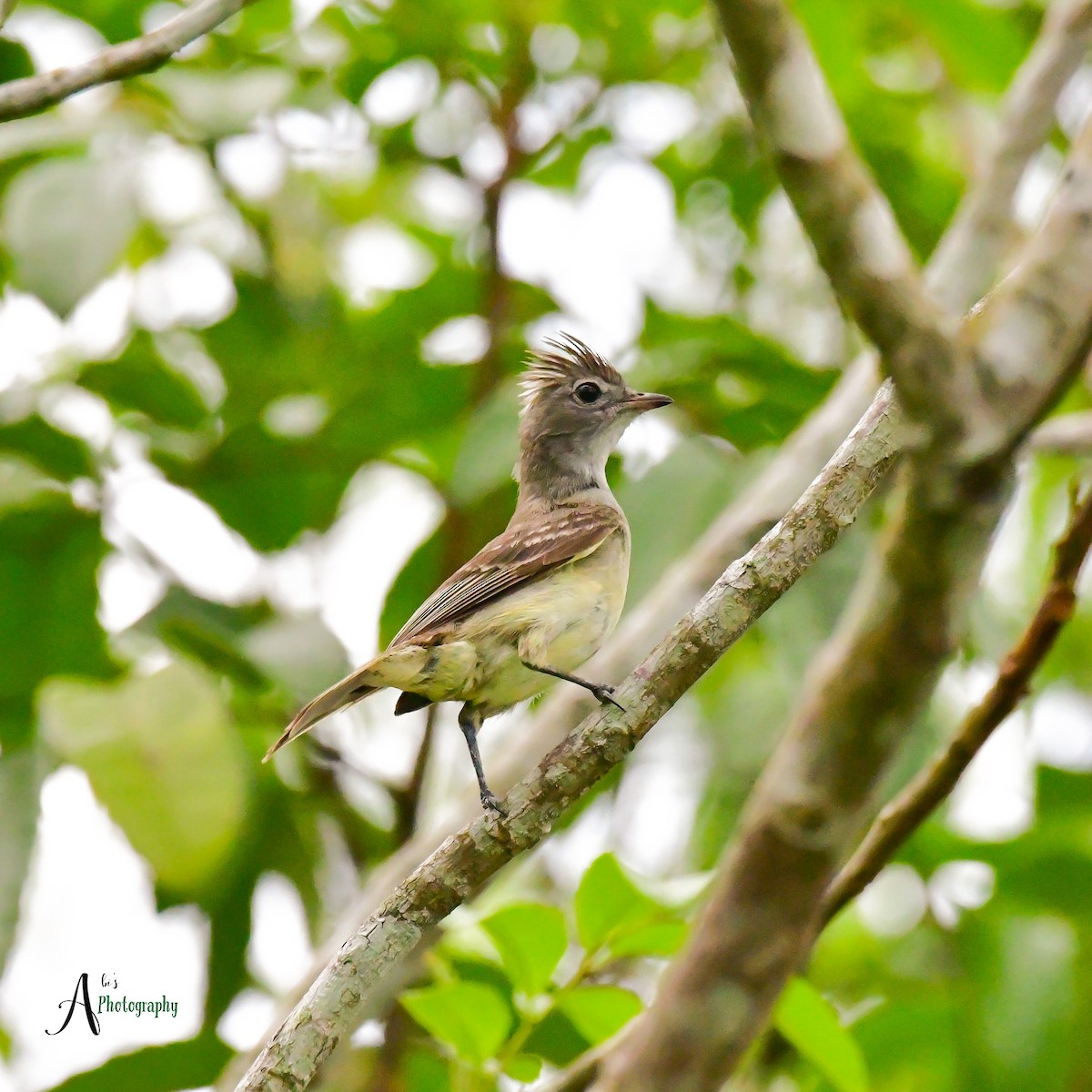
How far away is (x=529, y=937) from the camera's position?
3043mm

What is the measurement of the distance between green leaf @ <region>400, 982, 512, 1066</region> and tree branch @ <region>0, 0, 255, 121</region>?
80.7 inches

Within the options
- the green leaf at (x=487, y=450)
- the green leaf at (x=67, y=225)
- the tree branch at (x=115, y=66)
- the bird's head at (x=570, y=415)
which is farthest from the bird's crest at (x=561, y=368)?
the tree branch at (x=115, y=66)

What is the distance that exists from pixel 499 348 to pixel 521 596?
1.33 meters

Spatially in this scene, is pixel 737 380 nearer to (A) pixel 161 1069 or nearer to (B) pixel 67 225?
(B) pixel 67 225

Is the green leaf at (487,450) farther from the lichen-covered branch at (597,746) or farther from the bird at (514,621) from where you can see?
the lichen-covered branch at (597,746)

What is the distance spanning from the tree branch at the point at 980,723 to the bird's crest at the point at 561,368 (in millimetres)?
1836

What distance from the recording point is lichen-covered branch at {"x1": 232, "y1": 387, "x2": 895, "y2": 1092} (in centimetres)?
244

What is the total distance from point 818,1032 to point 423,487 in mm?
2518

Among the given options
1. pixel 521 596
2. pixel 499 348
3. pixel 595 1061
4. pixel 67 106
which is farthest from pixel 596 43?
pixel 595 1061

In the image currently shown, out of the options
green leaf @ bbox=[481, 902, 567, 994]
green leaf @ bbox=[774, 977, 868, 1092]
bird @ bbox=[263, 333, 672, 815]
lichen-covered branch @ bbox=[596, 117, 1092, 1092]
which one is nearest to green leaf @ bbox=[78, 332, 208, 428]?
bird @ bbox=[263, 333, 672, 815]

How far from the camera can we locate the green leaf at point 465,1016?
9.81 ft

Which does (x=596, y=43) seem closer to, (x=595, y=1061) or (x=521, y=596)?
(x=521, y=596)

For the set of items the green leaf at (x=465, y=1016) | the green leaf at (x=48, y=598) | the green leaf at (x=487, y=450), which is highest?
the green leaf at (x=48, y=598)

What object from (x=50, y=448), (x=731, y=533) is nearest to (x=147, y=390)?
(x=50, y=448)
